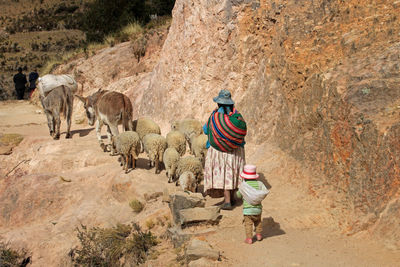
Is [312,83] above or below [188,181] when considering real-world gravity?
above

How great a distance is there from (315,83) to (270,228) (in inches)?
113

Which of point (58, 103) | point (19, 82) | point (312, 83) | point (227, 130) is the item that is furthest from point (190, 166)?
point (19, 82)

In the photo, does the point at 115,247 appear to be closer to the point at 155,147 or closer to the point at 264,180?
the point at 264,180

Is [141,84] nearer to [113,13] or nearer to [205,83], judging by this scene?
[205,83]

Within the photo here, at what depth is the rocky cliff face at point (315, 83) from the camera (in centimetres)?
616

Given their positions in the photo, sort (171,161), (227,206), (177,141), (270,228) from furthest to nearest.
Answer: (177,141) < (171,161) < (227,206) < (270,228)

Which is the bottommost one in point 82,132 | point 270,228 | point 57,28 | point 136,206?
point 82,132

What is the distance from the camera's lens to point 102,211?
864 cm

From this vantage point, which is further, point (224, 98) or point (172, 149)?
point (172, 149)

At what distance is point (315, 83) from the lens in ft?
25.8

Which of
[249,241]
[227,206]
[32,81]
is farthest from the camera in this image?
[32,81]

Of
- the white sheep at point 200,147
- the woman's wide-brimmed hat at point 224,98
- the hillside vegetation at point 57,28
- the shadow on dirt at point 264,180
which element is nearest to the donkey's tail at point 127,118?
the white sheep at point 200,147

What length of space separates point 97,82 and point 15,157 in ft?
25.1

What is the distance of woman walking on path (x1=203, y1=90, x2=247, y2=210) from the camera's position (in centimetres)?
668
